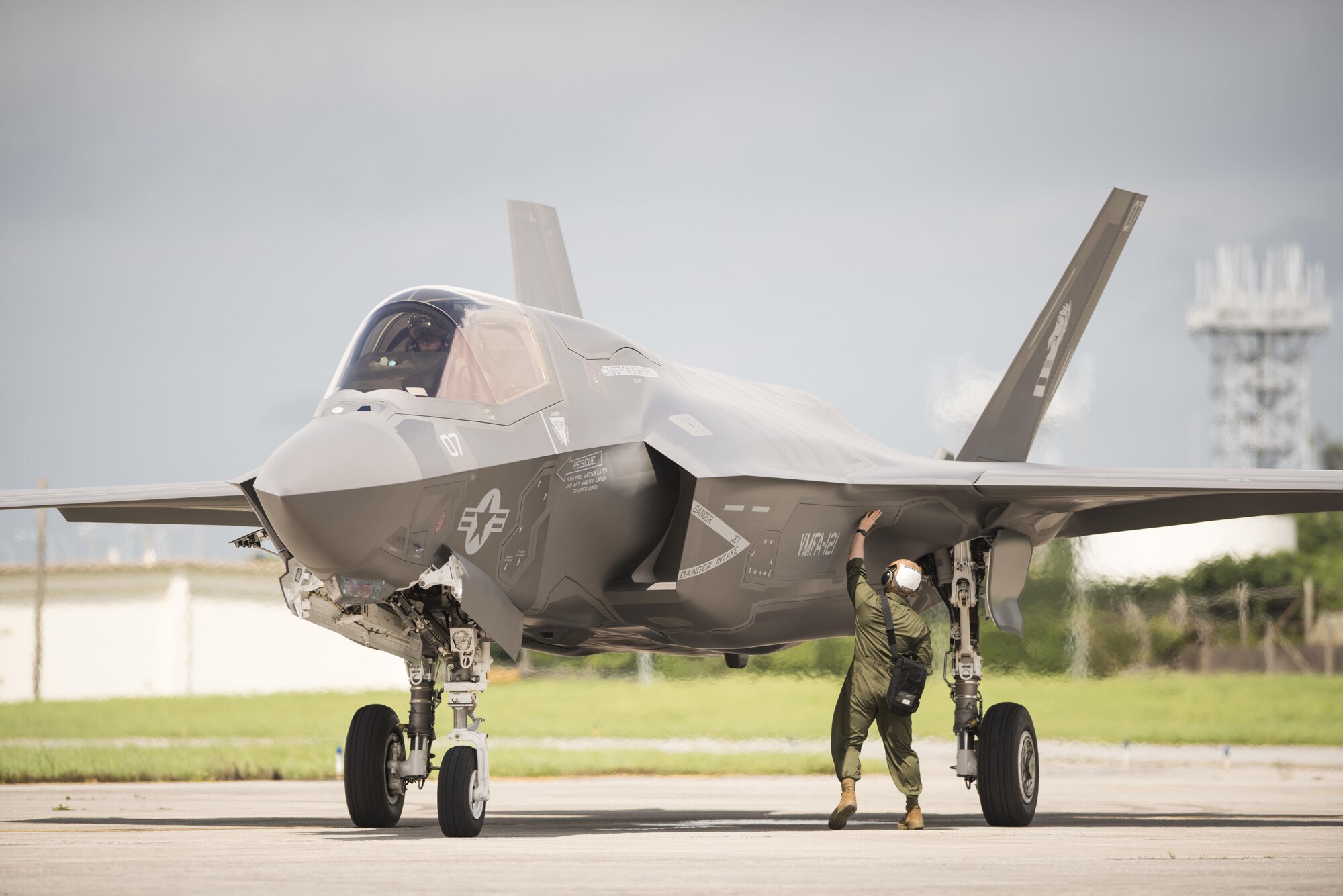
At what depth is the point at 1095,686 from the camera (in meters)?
20.6

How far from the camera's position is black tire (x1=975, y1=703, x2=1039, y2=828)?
11359 mm

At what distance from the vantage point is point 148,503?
1316 cm

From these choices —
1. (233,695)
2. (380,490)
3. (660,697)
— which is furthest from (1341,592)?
(380,490)

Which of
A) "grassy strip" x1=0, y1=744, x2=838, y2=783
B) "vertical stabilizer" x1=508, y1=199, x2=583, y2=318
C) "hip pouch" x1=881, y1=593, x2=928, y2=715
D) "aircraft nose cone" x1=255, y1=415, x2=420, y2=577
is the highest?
"vertical stabilizer" x1=508, y1=199, x2=583, y2=318

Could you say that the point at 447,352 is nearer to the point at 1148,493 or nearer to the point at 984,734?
the point at 984,734

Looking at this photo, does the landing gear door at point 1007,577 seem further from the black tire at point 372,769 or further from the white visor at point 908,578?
the black tire at point 372,769

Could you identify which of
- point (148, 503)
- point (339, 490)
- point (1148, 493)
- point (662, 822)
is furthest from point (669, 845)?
point (148, 503)

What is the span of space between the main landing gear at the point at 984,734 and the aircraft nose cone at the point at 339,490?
4.98 m

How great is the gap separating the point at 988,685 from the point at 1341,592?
1208cm

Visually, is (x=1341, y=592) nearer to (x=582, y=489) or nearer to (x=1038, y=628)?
(x=1038, y=628)

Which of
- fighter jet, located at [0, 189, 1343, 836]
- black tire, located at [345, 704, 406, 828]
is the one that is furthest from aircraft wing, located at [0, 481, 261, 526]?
black tire, located at [345, 704, 406, 828]

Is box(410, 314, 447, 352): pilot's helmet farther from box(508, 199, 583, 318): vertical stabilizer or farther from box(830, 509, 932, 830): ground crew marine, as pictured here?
box(508, 199, 583, 318): vertical stabilizer

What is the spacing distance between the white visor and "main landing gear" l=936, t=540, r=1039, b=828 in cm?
135

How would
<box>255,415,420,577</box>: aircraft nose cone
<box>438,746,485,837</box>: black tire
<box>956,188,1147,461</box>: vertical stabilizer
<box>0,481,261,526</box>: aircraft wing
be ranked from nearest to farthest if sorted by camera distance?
<box>255,415,420,577</box>: aircraft nose cone, <box>438,746,485,837</box>: black tire, <box>0,481,261,526</box>: aircraft wing, <box>956,188,1147,461</box>: vertical stabilizer
